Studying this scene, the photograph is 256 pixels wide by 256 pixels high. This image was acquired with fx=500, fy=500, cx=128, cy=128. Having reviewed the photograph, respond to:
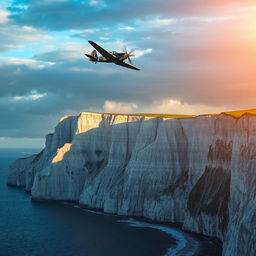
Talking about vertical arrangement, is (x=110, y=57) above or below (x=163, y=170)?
above

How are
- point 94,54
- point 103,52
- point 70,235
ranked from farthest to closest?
1. point 70,235
2. point 94,54
3. point 103,52

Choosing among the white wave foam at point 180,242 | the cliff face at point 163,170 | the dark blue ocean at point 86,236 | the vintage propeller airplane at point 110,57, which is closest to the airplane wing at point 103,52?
the vintage propeller airplane at point 110,57

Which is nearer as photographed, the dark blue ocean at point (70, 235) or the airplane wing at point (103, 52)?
the airplane wing at point (103, 52)

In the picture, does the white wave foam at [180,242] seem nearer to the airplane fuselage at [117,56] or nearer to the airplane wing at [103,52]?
the airplane fuselage at [117,56]

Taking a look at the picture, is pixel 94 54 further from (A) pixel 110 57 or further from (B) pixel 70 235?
(B) pixel 70 235

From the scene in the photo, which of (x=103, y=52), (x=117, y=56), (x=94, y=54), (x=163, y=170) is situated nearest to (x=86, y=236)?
(x=163, y=170)

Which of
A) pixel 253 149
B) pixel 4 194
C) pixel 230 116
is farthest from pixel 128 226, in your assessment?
pixel 4 194

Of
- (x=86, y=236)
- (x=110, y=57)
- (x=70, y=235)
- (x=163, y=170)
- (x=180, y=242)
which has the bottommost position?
(x=70, y=235)
